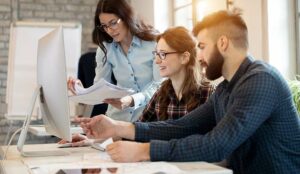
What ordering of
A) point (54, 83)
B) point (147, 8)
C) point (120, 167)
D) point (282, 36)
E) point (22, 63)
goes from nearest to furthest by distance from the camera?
point (120, 167) → point (54, 83) → point (282, 36) → point (22, 63) → point (147, 8)

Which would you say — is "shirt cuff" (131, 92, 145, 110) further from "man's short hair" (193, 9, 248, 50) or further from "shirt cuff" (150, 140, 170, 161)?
"shirt cuff" (150, 140, 170, 161)

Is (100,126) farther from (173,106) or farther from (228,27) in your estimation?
(228,27)

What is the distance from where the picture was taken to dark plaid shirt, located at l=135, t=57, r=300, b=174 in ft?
3.88

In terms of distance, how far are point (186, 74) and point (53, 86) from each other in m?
0.73

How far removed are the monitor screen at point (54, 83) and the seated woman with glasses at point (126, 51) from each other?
57 centimetres

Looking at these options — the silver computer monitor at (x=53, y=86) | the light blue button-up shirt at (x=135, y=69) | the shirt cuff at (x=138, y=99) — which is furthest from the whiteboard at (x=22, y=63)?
the silver computer monitor at (x=53, y=86)

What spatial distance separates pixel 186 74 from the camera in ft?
6.56

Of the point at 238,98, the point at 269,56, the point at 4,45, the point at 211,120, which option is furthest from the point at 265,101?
the point at 4,45

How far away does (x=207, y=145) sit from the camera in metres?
1.19

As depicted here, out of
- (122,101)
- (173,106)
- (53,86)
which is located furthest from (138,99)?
(53,86)

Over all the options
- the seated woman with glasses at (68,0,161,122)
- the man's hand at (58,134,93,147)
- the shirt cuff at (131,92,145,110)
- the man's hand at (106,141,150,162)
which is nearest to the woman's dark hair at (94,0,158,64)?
the seated woman with glasses at (68,0,161,122)

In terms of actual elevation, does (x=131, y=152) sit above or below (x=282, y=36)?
below

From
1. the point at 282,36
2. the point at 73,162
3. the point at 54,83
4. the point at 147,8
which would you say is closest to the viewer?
the point at 73,162

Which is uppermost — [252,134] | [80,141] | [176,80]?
[176,80]
